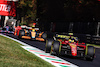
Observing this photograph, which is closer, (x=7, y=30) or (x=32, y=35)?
(x=32, y=35)

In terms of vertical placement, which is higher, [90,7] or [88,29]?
[90,7]

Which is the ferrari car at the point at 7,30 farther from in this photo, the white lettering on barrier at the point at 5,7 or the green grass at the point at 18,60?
the green grass at the point at 18,60

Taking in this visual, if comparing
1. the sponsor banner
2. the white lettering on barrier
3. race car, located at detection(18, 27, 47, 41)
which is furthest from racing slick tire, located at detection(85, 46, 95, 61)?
the white lettering on barrier

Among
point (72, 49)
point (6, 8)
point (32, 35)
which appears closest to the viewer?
point (72, 49)

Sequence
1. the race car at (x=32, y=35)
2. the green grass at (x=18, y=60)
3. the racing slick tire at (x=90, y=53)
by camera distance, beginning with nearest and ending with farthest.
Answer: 1. the green grass at (x=18, y=60)
2. the racing slick tire at (x=90, y=53)
3. the race car at (x=32, y=35)

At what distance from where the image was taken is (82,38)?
21.4 meters

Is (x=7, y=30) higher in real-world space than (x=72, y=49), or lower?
higher

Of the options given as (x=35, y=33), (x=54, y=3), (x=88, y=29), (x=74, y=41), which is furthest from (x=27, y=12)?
(x=74, y=41)

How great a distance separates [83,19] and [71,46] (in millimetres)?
18977

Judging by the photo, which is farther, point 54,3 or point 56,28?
point 54,3

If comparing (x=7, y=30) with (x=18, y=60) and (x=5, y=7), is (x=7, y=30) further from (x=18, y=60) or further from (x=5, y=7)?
(x=18, y=60)

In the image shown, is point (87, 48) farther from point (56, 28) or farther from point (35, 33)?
point (56, 28)

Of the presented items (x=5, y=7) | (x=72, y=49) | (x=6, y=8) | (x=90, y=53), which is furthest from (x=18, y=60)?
(x=6, y=8)

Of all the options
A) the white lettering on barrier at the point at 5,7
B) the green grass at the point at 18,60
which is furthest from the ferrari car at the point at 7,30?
the green grass at the point at 18,60
